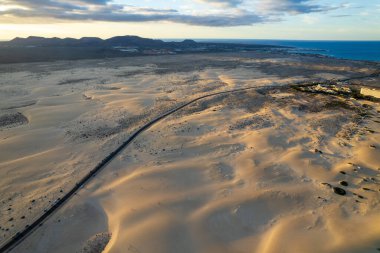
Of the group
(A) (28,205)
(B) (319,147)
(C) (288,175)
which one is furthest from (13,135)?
(B) (319,147)

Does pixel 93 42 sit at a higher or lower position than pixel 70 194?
higher

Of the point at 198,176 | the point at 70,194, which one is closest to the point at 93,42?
the point at 70,194

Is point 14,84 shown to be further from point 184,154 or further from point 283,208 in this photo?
point 283,208

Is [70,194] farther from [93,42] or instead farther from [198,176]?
[93,42]

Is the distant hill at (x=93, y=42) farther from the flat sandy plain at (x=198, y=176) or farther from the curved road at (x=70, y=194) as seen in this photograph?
the curved road at (x=70, y=194)

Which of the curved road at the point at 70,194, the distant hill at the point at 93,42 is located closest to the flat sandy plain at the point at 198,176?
the curved road at the point at 70,194

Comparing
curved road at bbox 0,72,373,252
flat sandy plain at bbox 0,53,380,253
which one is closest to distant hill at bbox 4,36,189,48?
flat sandy plain at bbox 0,53,380,253

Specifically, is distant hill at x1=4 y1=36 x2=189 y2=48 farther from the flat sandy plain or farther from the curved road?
the curved road

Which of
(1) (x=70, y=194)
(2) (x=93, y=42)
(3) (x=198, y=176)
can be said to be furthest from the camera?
(2) (x=93, y=42)

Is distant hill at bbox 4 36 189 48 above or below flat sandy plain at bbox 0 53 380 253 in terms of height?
above
